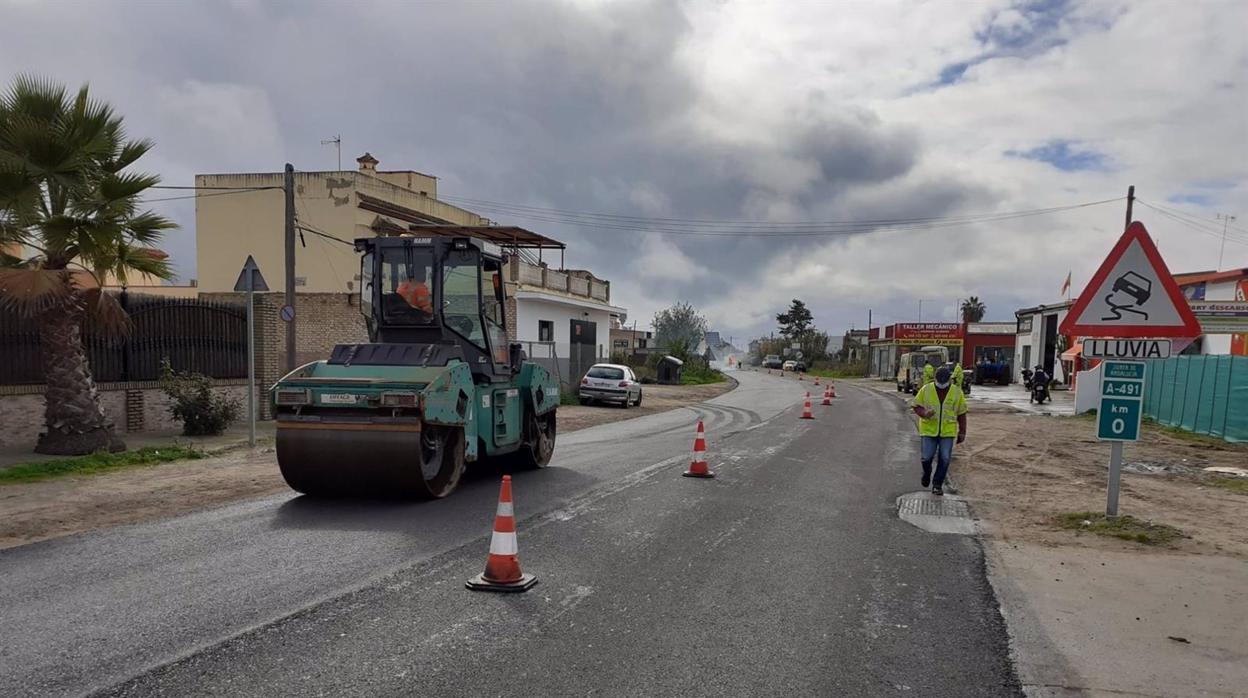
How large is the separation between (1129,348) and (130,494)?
10701mm

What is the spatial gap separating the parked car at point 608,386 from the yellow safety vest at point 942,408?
58.3ft

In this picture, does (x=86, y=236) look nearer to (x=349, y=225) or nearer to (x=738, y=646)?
(x=738, y=646)

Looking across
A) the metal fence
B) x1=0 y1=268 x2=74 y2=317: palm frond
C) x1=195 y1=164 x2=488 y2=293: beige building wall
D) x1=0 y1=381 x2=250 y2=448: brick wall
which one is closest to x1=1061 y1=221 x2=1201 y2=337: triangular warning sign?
x1=0 y1=268 x2=74 y2=317: palm frond

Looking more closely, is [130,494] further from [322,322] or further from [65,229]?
[322,322]

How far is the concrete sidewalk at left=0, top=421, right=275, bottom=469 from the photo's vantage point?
463 inches

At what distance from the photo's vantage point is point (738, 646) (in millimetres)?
4852

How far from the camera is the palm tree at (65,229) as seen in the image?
440 inches

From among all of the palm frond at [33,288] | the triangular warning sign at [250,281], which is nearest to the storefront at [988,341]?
the triangular warning sign at [250,281]

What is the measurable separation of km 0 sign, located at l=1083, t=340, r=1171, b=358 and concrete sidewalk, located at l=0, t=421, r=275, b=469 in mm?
12656

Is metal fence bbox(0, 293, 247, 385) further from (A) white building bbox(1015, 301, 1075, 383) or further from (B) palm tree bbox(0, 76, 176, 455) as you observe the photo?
(A) white building bbox(1015, 301, 1075, 383)

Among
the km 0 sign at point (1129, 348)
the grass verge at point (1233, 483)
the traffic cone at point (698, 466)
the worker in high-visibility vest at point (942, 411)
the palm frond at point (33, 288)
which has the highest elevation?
the palm frond at point (33, 288)

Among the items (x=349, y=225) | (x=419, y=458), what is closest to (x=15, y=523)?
(x=419, y=458)

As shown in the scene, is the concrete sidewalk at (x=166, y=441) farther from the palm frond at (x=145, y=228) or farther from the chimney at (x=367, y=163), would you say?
the chimney at (x=367, y=163)

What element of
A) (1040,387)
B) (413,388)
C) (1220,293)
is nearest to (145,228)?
(413,388)
